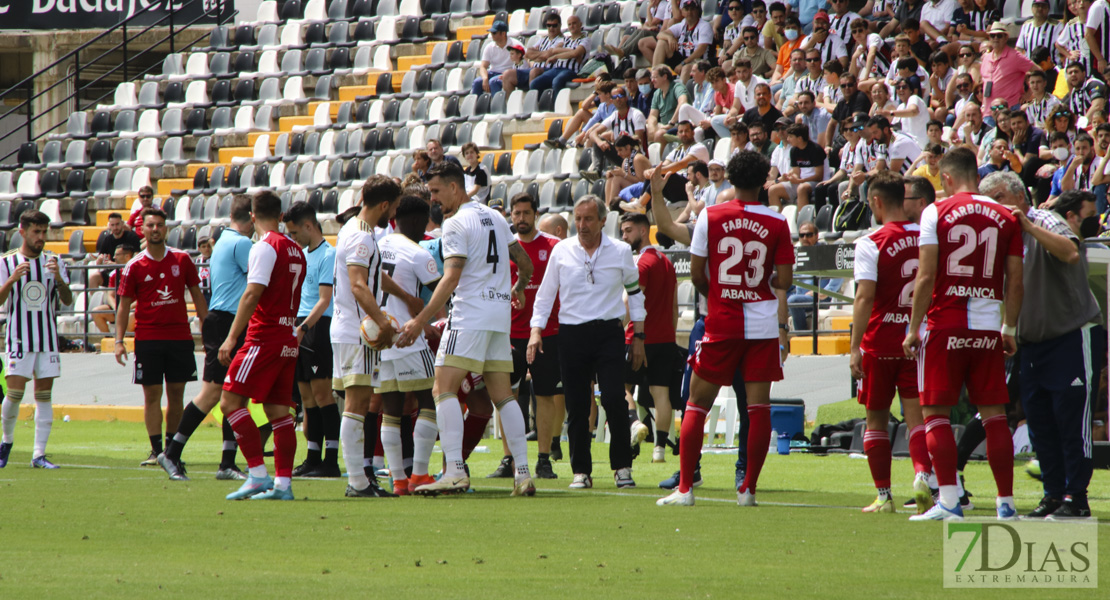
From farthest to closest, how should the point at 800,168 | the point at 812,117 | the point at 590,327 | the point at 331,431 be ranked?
the point at 812,117 → the point at 800,168 → the point at 331,431 → the point at 590,327

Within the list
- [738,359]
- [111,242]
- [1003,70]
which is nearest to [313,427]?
[738,359]

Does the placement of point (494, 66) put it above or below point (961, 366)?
above

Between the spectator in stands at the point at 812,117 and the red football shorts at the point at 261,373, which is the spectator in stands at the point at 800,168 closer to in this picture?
the spectator in stands at the point at 812,117

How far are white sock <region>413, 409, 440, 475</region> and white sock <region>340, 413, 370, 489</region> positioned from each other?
0.34 m

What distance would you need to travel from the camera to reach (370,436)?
9258 mm

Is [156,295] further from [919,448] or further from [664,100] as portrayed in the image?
[664,100]

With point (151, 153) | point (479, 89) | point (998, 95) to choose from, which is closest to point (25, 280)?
point (998, 95)

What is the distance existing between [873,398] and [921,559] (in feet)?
6.57

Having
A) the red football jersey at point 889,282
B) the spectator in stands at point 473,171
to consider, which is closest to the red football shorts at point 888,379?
the red football jersey at point 889,282

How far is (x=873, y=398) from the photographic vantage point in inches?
306

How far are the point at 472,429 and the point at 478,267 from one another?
1.57 metres

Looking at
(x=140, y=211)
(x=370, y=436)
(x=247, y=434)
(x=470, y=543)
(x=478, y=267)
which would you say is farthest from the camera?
(x=140, y=211)

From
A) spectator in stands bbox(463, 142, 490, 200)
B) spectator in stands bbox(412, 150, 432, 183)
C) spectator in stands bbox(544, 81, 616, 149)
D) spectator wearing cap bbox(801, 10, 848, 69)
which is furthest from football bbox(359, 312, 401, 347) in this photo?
spectator in stands bbox(544, 81, 616, 149)

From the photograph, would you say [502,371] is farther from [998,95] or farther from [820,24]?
[820,24]
